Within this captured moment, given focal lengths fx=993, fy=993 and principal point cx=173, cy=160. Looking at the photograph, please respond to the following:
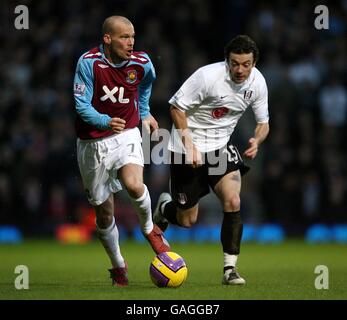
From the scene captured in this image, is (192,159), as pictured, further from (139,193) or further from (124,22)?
(124,22)

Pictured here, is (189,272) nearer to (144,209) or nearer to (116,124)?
(144,209)

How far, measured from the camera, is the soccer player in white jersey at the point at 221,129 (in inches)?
360

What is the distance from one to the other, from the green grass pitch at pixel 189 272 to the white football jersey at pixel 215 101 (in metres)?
1.43

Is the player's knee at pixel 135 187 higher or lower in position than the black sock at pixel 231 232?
higher

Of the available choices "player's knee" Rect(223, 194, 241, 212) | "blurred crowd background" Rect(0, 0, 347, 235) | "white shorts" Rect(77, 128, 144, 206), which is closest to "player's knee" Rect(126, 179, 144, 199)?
"white shorts" Rect(77, 128, 144, 206)

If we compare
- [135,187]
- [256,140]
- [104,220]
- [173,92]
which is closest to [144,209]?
[135,187]

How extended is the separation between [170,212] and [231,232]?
4.19 ft

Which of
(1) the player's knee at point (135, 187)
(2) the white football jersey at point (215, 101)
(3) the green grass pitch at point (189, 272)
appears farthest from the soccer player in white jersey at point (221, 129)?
(3) the green grass pitch at point (189, 272)

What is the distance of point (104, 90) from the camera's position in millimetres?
9016

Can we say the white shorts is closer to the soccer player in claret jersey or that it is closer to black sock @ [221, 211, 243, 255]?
the soccer player in claret jersey

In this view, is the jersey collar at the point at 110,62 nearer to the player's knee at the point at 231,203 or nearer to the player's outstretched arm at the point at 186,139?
the player's outstretched arm at the point at 186,139

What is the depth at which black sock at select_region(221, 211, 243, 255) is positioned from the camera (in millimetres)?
9234

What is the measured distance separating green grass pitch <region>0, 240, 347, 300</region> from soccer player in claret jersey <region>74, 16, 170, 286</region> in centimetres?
56

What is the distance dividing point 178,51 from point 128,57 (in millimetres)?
9764
